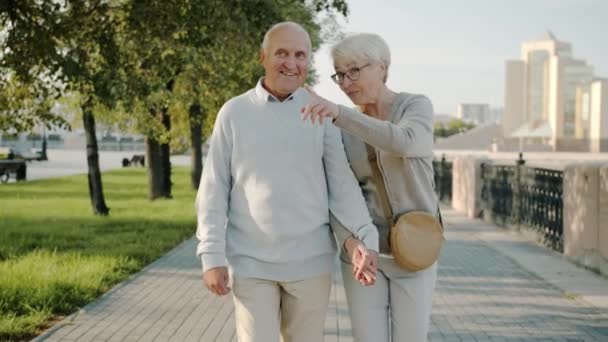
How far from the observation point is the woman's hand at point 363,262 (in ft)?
11.2

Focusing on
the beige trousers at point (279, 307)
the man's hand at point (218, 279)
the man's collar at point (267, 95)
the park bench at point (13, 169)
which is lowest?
the park bench at point (13, 169)

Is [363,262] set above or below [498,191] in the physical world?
above

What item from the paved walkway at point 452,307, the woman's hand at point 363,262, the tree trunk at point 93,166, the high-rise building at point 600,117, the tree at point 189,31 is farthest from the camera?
the high-rise building at point 600,117

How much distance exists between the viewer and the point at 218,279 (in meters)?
3.47

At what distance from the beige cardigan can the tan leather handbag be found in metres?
0.03

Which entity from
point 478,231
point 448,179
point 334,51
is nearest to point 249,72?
point 448,179

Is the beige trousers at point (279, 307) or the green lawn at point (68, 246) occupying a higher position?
the beige trousers at point (279, 307)

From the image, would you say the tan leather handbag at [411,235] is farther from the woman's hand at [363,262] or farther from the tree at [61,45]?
the tree at [61,45]

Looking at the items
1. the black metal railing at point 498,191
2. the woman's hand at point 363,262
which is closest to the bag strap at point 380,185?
the woman's hand at point 363,262

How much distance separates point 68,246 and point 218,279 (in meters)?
10.3

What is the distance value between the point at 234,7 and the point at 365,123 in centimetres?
1035

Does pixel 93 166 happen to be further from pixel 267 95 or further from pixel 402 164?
pixel 402 164

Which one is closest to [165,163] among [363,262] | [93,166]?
[93,166]

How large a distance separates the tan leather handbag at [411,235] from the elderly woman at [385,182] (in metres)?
0.02
